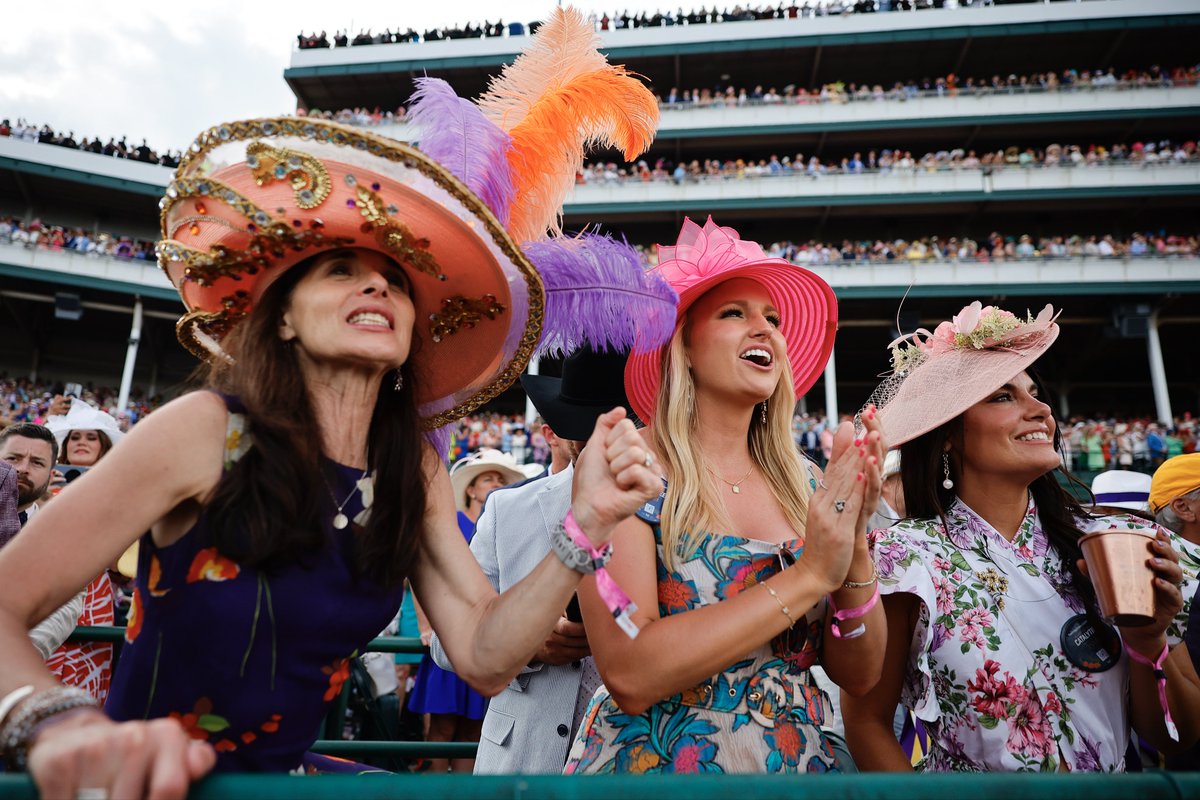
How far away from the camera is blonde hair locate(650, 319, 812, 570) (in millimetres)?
2020

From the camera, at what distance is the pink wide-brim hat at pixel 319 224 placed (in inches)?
66.4

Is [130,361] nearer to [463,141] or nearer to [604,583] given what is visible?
[463,141]

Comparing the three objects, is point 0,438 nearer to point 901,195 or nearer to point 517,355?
point 517,355

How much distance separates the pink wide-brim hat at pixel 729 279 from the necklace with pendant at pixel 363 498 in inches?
33.4

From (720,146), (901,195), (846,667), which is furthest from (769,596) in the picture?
(720,146)

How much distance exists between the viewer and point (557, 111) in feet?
7.34

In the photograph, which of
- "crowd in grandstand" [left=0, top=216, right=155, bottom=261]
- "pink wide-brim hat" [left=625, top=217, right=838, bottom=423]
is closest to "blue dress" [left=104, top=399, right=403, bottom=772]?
"pink wide-brim hat" [left=625, top=217, right=838, bottom=423]

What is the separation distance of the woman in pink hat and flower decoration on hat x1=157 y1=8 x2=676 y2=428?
11.2 inches

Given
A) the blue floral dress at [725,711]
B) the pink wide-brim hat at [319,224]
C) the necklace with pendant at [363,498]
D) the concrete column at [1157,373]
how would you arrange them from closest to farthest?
the necklace with pendant at [363,498]
the pink wide-brim hat at [319,224]
the blue floral dress at [725,711]
the concrete column at [1157,373]

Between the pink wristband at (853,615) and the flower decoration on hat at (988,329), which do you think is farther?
the flower decoration on hat at (988,329)

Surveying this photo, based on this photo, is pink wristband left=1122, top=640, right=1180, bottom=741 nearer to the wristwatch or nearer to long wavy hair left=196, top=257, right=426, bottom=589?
the wristwatch

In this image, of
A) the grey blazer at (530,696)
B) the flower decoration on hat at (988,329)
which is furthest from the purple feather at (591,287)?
the flower decoration on hat at (988,329)

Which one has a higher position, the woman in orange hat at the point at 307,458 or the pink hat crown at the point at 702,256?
the pink hat crown at the point at 702,256

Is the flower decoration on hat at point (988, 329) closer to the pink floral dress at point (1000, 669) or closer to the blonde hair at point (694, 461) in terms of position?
the blonde hair at point (694, 461)
